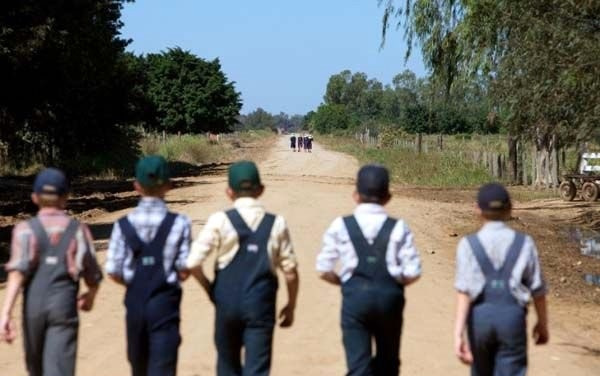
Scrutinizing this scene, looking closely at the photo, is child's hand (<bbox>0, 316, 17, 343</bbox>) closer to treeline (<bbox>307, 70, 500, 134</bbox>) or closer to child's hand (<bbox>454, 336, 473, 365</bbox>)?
child's hand (<bbox>454, 336, 473, 365</bbox>)

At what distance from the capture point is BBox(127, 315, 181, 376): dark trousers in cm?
557

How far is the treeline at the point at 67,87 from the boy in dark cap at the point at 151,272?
16375 millimetres

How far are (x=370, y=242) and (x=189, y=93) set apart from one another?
71.2m

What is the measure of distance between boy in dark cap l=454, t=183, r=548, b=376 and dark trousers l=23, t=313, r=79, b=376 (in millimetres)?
2222

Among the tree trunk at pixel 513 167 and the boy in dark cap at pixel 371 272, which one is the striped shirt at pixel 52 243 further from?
the tree trunk at pixel 513 167

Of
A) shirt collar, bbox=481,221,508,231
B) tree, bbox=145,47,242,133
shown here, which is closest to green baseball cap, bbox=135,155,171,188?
shirt collar, bbox=481,221,508,231

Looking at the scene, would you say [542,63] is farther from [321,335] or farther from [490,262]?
[490,262]

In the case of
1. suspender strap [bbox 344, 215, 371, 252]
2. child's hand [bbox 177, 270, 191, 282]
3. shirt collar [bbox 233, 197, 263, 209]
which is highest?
shirt collar [bbox 233, 197, 263, 209]

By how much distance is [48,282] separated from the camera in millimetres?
5465

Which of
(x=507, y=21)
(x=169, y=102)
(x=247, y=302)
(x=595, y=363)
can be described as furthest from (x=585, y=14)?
(x=169, y=102)

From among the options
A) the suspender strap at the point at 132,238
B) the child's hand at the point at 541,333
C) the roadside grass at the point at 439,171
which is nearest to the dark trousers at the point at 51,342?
the suspender strap at the point at 132,238

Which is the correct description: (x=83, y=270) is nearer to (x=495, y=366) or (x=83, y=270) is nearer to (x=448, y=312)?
(x=495, y=366)

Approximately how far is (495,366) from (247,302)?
1.48m

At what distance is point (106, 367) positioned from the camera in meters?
8.24
